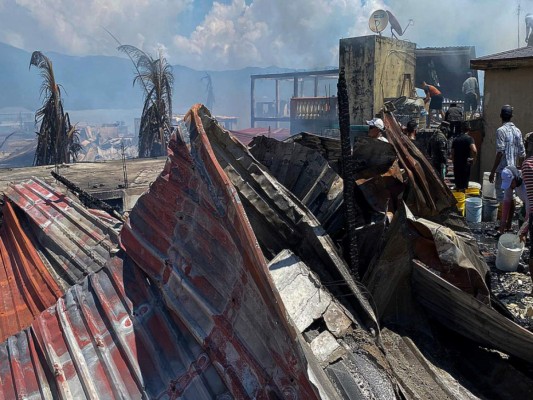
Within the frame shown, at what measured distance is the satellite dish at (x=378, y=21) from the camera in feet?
55.2

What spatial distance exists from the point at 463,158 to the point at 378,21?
1168 centimetres

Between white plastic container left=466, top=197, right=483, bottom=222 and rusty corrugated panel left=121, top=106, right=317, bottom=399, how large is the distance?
502 centimetres

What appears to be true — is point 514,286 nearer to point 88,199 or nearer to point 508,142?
point 508,142

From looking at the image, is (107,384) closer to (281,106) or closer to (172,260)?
(172,260)

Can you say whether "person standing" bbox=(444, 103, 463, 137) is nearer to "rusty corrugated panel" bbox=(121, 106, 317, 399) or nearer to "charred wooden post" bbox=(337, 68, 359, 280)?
"charred wooden post" bbox=(337, 68, 359, 280)

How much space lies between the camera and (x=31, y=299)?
3.98 m

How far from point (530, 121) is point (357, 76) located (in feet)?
25.6

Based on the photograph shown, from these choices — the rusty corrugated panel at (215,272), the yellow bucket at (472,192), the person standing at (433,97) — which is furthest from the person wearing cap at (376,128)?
the person standing at (433,97)

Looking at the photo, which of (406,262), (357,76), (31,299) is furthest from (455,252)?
(357,76)

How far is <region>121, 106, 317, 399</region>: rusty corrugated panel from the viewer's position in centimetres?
196

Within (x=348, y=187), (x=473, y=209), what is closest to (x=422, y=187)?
(x=348, y=187)

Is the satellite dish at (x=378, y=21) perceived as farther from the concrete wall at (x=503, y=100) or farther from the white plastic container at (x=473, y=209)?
the white plastic container at (x=473, y=209)

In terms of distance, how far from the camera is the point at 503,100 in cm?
863

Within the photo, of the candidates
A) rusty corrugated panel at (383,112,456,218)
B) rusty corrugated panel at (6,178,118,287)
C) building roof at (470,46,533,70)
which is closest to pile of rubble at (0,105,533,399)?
rusty corrugated panel at (383,112,456,218)
